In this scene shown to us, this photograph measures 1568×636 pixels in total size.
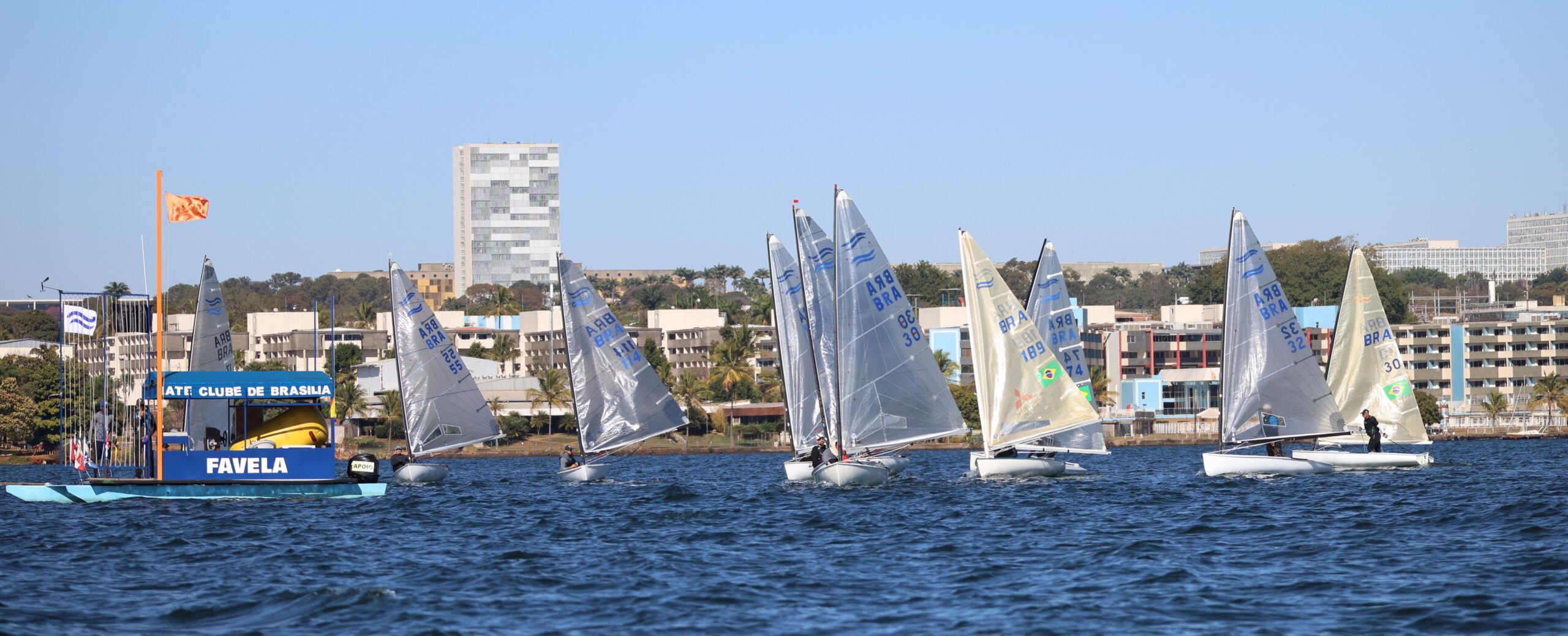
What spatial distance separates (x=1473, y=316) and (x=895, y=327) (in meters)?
161

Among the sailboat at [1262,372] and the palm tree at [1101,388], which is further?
the palm tree at [1101,388]

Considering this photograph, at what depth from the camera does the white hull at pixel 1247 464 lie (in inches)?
1897

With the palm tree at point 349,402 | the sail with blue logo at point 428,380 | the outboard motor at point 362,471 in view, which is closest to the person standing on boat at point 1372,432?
the sail with blue logo at point 428,380

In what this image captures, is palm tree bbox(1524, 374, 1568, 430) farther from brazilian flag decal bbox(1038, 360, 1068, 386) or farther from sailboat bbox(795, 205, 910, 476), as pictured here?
sailboat bbox(795, 205, 910, 476)

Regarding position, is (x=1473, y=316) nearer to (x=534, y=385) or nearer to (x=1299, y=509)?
(x=534, y=385)

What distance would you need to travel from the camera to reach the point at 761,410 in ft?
444

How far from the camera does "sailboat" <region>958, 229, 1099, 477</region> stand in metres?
48.2

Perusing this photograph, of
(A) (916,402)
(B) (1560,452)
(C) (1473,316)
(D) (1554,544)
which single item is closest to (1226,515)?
(D) (1554,544)

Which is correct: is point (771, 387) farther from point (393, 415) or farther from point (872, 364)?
point (872, 364)

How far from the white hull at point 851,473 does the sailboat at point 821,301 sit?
0.66 metres

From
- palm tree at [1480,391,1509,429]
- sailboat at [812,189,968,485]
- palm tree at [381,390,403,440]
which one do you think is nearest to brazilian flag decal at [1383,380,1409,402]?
sailboat at [812,189,968,485]

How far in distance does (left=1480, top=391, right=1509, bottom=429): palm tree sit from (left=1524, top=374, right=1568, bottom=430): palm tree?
92.8 inches

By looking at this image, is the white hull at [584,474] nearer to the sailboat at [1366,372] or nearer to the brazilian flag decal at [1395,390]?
the sailboat at [1366,372]

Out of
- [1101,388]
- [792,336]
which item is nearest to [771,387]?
[1101,388]
